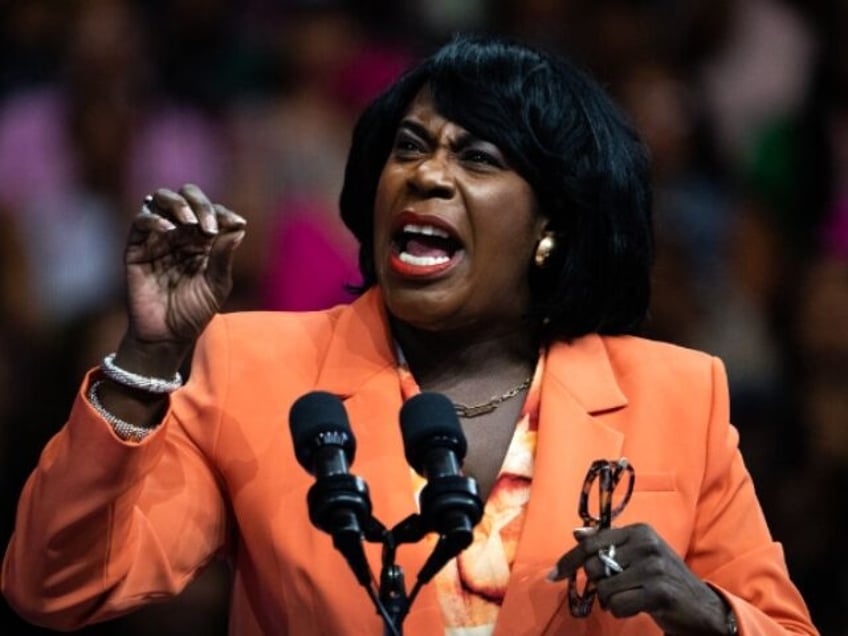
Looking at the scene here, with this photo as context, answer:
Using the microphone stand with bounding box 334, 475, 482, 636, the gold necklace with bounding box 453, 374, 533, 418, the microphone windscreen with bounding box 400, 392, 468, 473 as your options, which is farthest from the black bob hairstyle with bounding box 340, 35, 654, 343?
the microphone stand with bounding box 334, 475, 482, 636

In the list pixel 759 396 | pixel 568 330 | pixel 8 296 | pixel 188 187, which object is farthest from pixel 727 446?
pixel 8 296

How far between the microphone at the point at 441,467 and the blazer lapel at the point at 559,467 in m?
0.46

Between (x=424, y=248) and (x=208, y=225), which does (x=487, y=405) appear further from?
(x=208, y=225)

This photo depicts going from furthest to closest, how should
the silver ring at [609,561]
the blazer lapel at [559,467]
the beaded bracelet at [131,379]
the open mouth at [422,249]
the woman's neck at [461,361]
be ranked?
the woman's neck at [461,361], the open mouth at [422,249], the blazer lapel at [559,467], the beaded bracelet at [131,379], the silver ring at [609,561]

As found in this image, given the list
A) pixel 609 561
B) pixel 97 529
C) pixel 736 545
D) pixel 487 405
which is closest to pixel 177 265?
pixel 97 529

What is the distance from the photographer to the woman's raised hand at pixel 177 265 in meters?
2.80

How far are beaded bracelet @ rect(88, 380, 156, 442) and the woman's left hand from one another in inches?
22.4

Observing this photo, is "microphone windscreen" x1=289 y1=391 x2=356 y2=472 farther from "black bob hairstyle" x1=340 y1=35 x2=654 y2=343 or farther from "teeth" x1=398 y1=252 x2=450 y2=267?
"black bob hairstyle" x1=340 y1=35 x2=654 y2=343

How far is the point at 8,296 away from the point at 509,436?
108 inches

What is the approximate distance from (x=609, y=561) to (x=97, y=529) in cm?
67

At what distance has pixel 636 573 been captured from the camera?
8.79ft

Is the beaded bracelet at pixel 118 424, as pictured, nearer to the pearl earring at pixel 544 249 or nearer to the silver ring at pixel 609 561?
the silver ring at pixel 609 561

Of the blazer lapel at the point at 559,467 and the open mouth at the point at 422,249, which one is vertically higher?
the open mouth at the point at 422,249

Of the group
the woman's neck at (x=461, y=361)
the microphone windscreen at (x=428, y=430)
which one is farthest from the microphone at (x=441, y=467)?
the woman's neck at (x=461, y=361)
